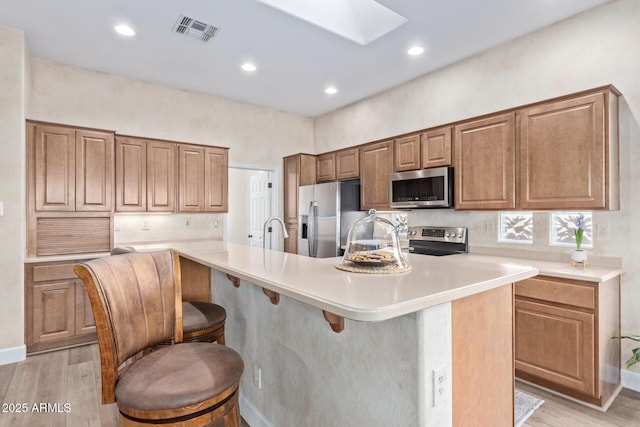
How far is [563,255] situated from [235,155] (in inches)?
167

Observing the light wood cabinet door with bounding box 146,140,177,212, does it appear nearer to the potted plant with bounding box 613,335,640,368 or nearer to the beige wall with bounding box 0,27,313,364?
the beige wall with bounding box 0,27,313,364

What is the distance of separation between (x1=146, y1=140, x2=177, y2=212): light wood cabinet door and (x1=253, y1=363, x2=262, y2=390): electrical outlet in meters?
2.77

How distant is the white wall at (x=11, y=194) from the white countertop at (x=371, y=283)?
7.84ft

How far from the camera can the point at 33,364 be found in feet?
9.95

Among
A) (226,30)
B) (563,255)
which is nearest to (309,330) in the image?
(563,255)

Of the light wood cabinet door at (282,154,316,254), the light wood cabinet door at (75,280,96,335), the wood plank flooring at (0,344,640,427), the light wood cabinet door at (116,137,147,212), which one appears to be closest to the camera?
the wood plank flooring at (0,344,640,427)

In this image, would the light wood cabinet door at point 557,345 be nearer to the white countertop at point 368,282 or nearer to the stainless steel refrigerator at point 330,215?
the white countertop at point 368,282

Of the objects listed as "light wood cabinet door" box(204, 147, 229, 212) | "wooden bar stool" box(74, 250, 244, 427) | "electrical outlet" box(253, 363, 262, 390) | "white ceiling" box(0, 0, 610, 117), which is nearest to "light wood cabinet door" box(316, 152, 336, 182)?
"white ceiling" box(0, 0, 610, 117)

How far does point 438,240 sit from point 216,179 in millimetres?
2969

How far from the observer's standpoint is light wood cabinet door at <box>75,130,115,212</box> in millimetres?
3541

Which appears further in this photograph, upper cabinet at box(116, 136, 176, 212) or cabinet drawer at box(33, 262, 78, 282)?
upper cabinet at box(116, 136, 176, 212)

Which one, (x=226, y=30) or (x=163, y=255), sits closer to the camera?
(x=163, y=255)

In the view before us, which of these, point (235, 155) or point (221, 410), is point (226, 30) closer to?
point (235, 155)

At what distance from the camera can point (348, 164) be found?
4.81 metres
